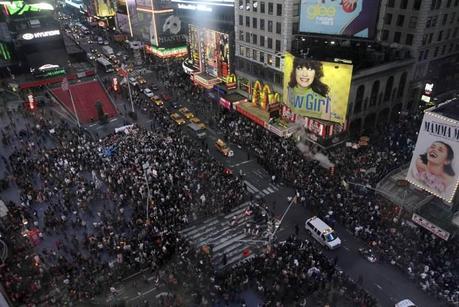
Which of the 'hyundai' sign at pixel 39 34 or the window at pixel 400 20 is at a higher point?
the window at pixel 400 20

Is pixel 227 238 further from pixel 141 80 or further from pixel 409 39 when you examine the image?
pixel 141 80

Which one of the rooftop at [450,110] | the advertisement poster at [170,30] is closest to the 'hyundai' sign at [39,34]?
the advertisement poster at [170,30]

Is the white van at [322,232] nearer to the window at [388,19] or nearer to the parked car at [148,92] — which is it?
the window at [388,19]

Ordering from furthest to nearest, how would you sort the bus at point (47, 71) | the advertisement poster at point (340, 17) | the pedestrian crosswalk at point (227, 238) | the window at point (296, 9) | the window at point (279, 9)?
the bus at point (47, 71)
the window at point (279, 9)
the window at point (296, 9)
the advertisement poster at point (340, 17)
the pedestrian crosswalk at point (227, 238)

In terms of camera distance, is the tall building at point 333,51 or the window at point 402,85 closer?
the tall building at point 333,51

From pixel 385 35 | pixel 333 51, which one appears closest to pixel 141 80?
pixel 333 51

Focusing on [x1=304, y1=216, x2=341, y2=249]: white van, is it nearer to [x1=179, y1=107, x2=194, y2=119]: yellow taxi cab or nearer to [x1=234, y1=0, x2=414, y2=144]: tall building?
[x1=234, y1=0, x2=414, y2=144]: tall building

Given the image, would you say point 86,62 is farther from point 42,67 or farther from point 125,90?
point 125,90

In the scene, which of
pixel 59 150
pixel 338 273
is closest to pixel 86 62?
pixel 59 150
